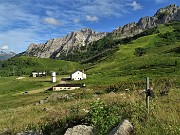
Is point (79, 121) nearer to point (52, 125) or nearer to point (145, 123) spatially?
point (52, 125)

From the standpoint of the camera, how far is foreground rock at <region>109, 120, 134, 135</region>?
29.8 feet

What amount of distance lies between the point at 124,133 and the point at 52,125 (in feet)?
16.5

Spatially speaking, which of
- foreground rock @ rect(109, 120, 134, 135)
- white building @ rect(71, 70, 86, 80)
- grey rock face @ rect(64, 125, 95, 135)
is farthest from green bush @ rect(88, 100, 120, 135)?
white building @ rect(71, 70, 86, 80)

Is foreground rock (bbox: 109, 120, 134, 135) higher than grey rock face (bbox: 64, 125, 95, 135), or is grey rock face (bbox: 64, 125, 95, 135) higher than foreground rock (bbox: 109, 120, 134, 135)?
foreground rock (bbox: 109, 120, 134, 135)

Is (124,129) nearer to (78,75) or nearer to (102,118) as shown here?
(102,118)

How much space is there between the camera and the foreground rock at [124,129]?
9.08 metres

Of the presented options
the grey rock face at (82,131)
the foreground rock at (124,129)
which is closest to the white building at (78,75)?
the grey rock face at (82,131)

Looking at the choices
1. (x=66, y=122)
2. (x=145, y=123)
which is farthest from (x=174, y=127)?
(x=66, y=122)

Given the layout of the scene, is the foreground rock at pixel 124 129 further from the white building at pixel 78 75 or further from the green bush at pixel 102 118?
the white building at pixel 78 75

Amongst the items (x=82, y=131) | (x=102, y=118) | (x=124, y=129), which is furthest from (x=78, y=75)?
(x=124, y=129)

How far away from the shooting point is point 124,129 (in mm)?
9211

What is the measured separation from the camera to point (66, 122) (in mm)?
12891

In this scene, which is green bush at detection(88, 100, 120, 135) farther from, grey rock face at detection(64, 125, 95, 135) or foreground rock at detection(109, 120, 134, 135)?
foreground rock at detection(109, 120, 134, 135)

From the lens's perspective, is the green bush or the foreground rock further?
the green bush
